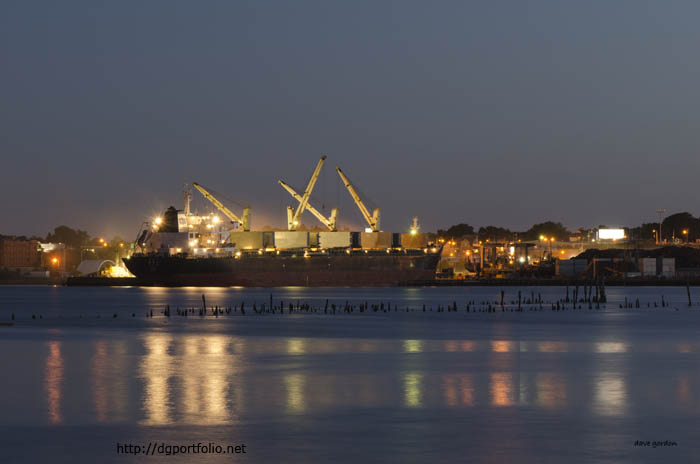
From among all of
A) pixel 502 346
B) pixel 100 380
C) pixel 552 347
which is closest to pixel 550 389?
pixel 100 380

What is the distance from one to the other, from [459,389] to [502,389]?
112cm

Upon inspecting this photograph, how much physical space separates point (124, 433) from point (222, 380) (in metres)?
8.74

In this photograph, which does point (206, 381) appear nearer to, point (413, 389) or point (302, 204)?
point (413, 389)

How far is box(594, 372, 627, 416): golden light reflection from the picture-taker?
843 inches

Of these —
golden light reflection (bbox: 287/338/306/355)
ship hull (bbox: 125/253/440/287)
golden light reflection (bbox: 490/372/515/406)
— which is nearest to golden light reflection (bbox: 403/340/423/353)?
golden light reflection (bbox: 287/338/306/355)

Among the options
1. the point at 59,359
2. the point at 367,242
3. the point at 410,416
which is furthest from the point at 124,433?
the point at 367,242

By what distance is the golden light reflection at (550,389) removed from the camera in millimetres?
22438

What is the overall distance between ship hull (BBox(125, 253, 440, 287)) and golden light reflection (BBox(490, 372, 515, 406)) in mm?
122647

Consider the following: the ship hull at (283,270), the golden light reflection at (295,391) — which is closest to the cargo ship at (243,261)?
the ship hull at (283,270)

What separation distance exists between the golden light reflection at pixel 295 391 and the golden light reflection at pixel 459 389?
3.50 metres

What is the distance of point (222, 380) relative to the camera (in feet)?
89.1

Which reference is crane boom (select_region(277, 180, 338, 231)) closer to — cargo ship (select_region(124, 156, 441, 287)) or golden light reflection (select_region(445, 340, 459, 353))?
cargo ship (select_region(124, 156, 441, 287))

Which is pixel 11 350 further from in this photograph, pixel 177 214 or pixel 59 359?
pixel 177 214

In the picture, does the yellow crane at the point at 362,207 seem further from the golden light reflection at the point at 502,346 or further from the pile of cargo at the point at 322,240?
the golden light reflection at the point at 502,346
